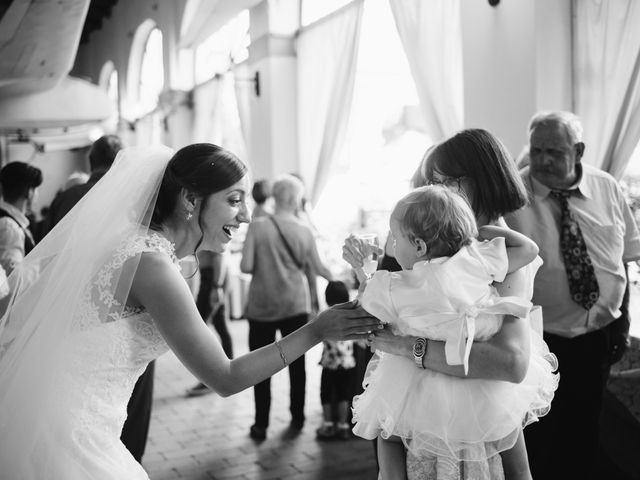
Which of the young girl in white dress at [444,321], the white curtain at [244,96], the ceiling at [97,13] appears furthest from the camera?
the ceiling at [97,13]

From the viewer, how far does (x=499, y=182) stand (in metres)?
1.87

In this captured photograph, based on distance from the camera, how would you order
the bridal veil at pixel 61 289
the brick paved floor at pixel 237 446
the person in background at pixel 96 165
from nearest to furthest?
the bridal veil at pixel 61 289, the person in background at pixel 96 165, the brick paved floor at pixel 237 446

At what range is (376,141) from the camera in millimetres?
6844

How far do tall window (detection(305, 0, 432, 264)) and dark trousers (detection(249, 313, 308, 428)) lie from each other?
1893 millimetres

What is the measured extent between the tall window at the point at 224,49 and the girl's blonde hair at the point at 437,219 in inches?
268

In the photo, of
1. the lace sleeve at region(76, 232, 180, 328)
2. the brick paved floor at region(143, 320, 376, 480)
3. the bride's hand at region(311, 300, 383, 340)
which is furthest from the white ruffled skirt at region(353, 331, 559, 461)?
the brick paved floor at region(143, 320, 376, 480)

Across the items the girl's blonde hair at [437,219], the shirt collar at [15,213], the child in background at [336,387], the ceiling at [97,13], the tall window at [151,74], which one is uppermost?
the ceiling at [97,13]

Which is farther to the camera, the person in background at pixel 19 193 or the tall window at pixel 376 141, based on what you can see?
the tall window at pixel 376 141

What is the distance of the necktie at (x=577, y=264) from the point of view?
2799 mm

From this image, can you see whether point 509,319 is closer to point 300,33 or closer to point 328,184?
point 328,184

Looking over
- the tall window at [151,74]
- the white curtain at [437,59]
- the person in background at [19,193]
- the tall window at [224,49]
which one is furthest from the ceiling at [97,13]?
the person in background at [19,193]

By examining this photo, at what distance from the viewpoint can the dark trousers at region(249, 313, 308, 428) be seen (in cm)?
432

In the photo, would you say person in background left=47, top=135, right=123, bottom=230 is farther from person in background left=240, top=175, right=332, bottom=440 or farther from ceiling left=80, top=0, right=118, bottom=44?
ceiling left=80, top=0, right=118, bottom=44

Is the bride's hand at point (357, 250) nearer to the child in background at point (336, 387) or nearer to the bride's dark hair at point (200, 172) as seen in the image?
the bride's dark hair at point (200, 172)
